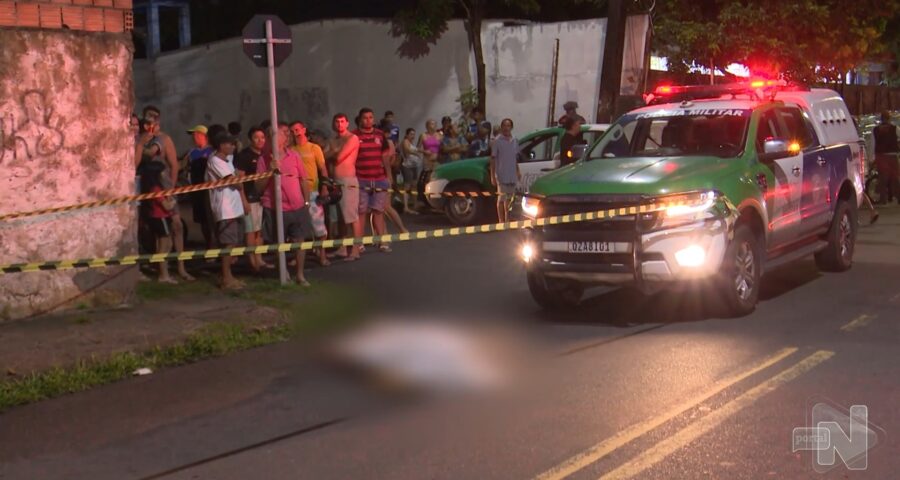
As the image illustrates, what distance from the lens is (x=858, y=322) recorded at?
29.9 feet

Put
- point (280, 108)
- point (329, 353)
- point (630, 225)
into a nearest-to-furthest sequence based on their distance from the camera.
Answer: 1. point (329, 353)
2. point (630, 225)
3. point (280, 108)

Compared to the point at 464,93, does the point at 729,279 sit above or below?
below

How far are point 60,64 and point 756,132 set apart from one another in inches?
245

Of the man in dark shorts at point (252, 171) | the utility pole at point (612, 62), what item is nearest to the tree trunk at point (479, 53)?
the utility pole at point (612, 62)

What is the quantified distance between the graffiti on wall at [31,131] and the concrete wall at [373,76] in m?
14.5

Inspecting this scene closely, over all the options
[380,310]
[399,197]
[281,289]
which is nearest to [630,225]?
[380,310]

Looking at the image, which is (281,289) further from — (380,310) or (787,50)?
(787,50)

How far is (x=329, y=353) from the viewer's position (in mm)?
8523

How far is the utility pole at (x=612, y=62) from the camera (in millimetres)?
19812

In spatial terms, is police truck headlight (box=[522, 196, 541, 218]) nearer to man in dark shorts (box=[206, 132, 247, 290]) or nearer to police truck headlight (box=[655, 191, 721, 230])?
police truck headlight (box=[655, 191, 721, 230])

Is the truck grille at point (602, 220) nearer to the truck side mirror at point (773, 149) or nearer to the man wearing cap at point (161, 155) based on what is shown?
the truck side mirror at point (773, 149)

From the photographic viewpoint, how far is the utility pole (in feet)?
65.0

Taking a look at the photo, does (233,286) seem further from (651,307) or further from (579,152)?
(651,307)

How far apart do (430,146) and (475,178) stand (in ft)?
9.89
